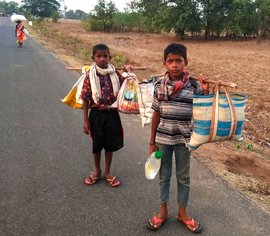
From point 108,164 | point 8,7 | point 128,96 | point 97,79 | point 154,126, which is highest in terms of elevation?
point 97,79

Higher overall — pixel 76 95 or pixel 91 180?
pixel 76 95

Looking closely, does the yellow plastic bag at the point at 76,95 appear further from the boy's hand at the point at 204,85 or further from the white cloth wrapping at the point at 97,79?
the boy's hand at the point at 204,85

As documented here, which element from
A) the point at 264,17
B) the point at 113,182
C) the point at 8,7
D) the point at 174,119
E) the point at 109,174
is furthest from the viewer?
the point at 8,7

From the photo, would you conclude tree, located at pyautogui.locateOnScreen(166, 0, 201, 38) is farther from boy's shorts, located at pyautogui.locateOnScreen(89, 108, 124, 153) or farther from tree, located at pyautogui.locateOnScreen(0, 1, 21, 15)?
tree, located at pyautogui.locateOnScreen(0, 1, 21, 15)

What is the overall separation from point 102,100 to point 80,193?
105cm

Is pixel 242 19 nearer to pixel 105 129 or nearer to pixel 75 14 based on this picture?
pixel 105 129

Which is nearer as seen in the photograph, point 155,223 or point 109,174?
point 155,223

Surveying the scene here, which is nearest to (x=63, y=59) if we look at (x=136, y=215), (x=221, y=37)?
(x=136, y=215)

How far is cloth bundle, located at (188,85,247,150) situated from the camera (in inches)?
113

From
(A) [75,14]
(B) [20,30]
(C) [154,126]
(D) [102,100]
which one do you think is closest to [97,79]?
(D) [102,100]

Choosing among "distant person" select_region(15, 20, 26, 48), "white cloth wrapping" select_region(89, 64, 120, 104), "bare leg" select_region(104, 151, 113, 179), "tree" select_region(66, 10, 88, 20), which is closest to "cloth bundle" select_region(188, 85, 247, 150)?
Answer: "white cloth wrapping" select_region(89, 64, 120, 104)

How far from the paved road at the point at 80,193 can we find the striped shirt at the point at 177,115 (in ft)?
2.88

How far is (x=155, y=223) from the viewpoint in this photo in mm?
3318

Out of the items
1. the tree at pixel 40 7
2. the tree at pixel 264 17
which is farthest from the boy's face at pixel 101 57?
the tree at pixel 40 7
